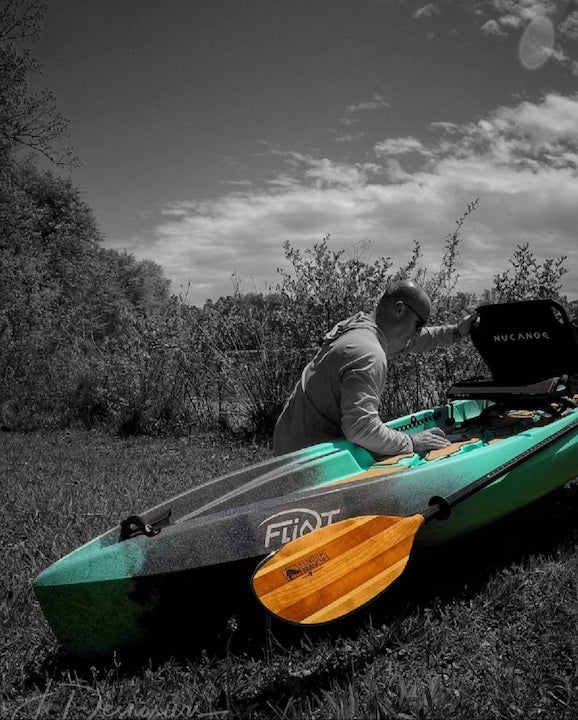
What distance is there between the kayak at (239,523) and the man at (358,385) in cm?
13

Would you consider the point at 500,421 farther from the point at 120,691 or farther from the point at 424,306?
the point at 120,691

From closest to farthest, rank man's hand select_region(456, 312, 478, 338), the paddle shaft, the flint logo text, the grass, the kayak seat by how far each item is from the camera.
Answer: the grass < the flint logo text < the paddle shaft < the kayak seat < man's hand select_region(456, 312, 478, 338)

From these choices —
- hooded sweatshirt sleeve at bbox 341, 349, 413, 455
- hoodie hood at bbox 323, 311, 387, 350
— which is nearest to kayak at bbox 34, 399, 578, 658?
hooded sweatshirt sleeve at bbox 341, 349, 413, 455

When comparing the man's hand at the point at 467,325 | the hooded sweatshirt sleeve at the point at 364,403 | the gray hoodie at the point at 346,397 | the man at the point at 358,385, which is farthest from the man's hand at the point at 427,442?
the man's hand at the point at 467,325

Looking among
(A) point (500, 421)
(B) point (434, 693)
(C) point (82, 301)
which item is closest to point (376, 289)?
(A) point (500, 421)

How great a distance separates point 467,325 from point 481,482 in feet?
6.63

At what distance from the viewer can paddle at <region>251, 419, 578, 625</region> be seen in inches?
95.3

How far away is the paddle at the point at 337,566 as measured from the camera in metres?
2.42

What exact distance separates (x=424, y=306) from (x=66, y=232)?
28755 mm

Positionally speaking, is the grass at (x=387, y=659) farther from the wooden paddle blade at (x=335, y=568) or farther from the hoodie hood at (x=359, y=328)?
the hoodie hood at (x=359, y=328)

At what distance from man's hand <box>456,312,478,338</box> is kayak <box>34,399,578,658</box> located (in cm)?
119

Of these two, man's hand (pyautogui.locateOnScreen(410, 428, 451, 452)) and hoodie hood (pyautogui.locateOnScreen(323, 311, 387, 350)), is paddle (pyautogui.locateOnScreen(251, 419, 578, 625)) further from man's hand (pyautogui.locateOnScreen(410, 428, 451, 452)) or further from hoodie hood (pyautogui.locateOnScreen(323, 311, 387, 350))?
hoodie hood (pyautogui.locateOnScreen(323, 311, 387, 350))

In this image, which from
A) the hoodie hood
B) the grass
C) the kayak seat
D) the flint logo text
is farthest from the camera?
the kayak seat

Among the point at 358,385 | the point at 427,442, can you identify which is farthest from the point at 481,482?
the point at 358,385
